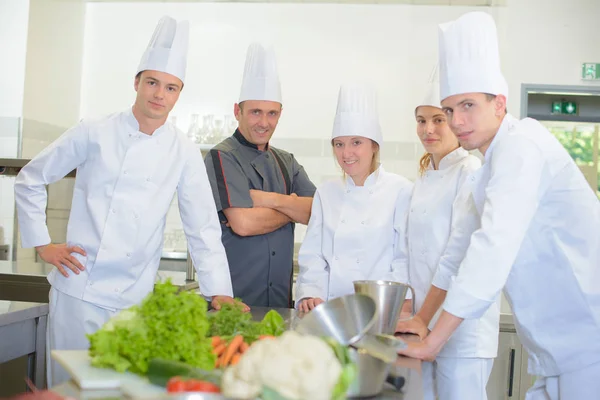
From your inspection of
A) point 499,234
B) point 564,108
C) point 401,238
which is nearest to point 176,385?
point 499,234

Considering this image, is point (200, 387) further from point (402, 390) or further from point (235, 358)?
point (402, 390)

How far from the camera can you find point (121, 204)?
207cm

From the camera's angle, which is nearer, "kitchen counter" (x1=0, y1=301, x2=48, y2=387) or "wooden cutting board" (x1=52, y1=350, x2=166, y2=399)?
"wooden cutting board" (x1=52, y1=350, x2=166, y2=399)

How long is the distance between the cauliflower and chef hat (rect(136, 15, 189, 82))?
1436mm

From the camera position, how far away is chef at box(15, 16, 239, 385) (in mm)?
2053

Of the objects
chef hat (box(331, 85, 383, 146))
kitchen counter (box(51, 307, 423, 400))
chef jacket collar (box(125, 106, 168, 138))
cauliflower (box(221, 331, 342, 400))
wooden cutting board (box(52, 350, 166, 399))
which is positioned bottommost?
kitchen counter (box(51, 307, 423, 400))

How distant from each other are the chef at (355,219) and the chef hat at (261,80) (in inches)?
15.7

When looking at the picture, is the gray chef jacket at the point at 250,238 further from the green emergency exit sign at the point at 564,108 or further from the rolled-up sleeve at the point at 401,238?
the green emergency exit sign at the point at 564,108

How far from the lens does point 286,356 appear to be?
0.94 m

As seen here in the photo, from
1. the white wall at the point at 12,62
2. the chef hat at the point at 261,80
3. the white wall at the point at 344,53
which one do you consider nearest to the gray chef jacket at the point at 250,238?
the chef hat at the point at 261,80

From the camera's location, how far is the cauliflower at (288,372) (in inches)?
35.5

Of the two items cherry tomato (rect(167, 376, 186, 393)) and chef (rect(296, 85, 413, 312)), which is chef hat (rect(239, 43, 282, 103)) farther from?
cherry tomato (rect(167, 376, 186, 393))

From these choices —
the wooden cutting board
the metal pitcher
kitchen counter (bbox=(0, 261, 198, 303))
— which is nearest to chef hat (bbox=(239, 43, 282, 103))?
kitchen counter (bbox=(0, 261, 198, 303))

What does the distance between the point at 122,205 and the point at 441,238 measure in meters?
1.08
